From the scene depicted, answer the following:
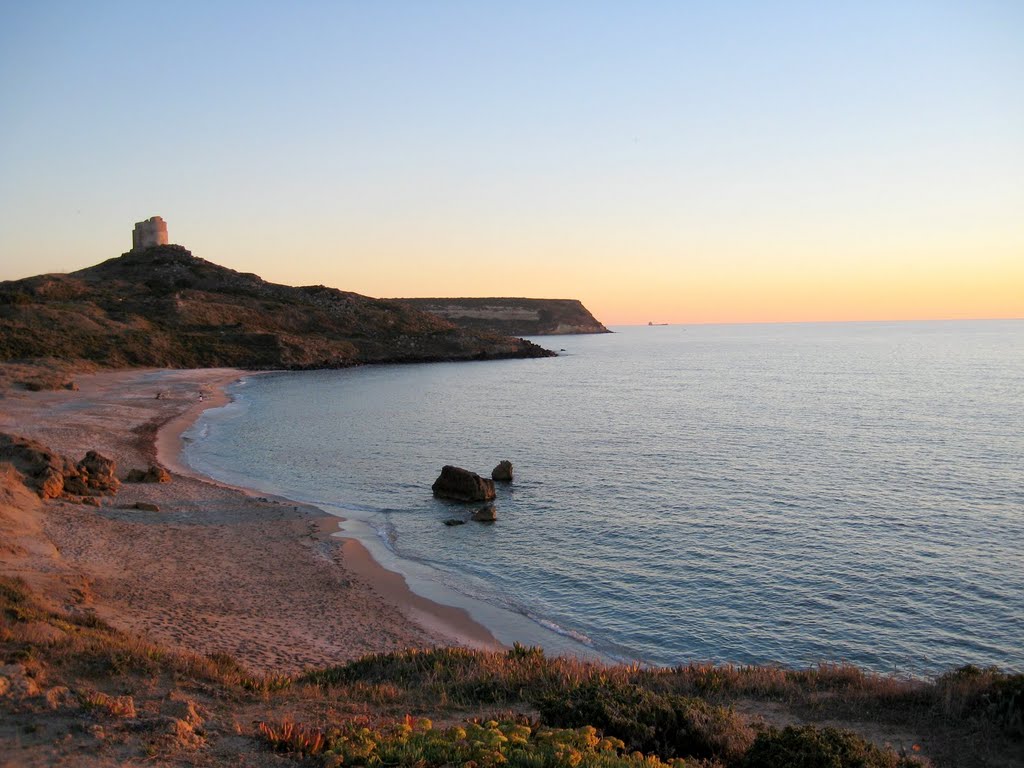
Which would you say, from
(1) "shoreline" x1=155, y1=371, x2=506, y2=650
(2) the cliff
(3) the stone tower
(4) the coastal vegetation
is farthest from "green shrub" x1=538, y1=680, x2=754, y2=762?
(3) the stone tower

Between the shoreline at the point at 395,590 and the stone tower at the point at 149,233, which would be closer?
the shoreline at the point at 395,590

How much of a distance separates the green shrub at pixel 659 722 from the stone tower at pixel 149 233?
176973mm

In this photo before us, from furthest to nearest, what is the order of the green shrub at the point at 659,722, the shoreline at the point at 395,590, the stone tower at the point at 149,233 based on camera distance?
1. the stone tower at the point at 149,233
2. the shoreline at the point at 395,590
3. the green shrub at the point at 659,722

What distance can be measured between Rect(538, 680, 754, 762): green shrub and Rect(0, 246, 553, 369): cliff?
87969mm

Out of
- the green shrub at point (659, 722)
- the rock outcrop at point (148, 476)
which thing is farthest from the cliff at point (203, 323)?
the green shrub at point (659, 722)

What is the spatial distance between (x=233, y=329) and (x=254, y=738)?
118517 mm

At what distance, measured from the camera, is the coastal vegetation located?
8.21 meters

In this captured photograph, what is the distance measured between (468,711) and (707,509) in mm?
20927

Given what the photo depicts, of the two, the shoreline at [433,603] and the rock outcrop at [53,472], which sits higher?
the rock outcrop at [53,472]

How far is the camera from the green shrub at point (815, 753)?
8.30 metres

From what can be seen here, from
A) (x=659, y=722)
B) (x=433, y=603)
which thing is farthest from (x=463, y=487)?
(x=659, y=722)

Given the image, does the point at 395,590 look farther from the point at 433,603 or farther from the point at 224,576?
the point at 224,576

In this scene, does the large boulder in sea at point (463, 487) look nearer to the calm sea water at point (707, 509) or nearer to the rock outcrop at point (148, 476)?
A: the calm sea water at point (707, 509)

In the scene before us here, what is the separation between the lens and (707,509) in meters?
29.7
